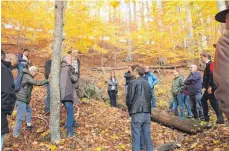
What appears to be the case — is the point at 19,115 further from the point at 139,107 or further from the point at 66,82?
the point at 139,107

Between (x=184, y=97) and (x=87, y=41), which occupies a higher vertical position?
(x=87, y=41)

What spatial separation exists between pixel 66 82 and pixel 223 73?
5.65 meters

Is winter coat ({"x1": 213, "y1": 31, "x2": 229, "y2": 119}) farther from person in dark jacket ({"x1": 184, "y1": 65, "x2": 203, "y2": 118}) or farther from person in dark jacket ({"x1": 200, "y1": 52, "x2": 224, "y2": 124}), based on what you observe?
person in dark jacket ({"x1": 184, "y1": 65, "x2": 203, "y2": 118})

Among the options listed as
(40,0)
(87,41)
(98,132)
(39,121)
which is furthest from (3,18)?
(98,132)

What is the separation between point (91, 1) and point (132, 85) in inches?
459

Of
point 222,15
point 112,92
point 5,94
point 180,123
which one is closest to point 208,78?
point 180,123

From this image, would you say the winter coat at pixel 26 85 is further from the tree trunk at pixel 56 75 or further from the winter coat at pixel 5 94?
the winter coat at pixel 5 94

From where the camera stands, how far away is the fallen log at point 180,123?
7.57 m

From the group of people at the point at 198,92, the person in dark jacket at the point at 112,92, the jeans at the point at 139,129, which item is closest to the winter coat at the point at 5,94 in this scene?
the jeans at the point at 139,129

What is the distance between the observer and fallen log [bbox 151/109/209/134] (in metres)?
7.57

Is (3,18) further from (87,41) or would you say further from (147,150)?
(147,150)

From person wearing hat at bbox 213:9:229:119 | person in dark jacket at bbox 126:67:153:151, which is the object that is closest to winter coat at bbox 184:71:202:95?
person in dark jacket at bbox 126:67:153:151

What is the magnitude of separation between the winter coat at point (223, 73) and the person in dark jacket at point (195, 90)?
7351mm

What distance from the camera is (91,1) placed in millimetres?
16578
